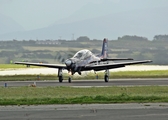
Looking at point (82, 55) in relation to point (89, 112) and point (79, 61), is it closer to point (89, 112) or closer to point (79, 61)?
point (79, 61)

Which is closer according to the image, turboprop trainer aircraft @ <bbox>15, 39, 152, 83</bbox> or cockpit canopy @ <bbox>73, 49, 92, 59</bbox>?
turboprop trainer aircraft @ <bbox>15, 39, 152, 83</bbox>

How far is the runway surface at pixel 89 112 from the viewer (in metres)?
19.6

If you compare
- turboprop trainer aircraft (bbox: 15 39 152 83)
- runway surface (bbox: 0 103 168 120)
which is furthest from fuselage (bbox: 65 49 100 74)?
runway surface (bbox: 0 103 168 120)

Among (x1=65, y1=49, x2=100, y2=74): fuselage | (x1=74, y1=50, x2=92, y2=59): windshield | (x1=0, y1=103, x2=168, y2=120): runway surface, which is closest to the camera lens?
(x1=0, y1=103, x2=168, y2=120): runway surface

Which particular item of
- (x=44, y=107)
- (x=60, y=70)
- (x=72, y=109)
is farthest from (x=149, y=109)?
(x=60, y=70)

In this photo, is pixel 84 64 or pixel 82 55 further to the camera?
pixel 84 64

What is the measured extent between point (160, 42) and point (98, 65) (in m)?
82.9

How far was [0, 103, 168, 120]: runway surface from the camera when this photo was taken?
1962 centimetres

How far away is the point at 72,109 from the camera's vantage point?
22.9 m

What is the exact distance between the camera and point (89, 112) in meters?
21.4

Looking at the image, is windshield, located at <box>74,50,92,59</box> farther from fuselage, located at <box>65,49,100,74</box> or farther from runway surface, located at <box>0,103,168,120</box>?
runway surface, located at <box>0,103,168,120</box>

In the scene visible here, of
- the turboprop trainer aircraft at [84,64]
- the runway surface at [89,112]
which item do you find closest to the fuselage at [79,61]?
the turboprop trainer aircraft at [84,64]

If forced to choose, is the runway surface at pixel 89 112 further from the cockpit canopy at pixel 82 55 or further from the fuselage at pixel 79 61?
the cockpit canopy at pixel 82 55

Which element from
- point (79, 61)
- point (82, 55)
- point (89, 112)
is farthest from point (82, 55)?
point (89, 112)
